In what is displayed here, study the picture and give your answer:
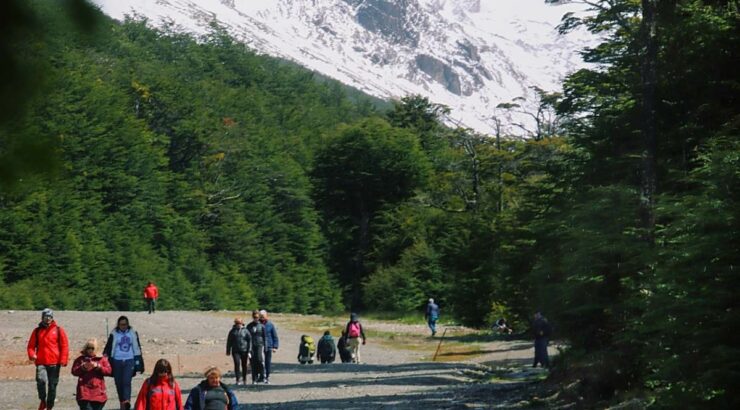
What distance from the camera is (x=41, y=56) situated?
128 inches

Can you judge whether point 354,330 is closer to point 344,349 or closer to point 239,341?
point 344,349

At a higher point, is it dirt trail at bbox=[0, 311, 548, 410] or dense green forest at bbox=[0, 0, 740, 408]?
dense green forest at bbox=[0, 0, 740, 408]

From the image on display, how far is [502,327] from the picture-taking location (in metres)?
49.1

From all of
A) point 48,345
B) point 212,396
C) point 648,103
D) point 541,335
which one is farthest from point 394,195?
point 212,396

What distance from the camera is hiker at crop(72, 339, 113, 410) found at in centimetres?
1451

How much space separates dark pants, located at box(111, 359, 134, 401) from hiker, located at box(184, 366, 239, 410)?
4.91m

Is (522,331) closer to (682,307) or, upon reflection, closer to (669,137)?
(669,137)

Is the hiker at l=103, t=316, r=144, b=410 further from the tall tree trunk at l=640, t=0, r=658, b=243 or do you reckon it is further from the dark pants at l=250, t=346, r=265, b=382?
the tall tree trunk at l=640, t=0, r=658, b=243

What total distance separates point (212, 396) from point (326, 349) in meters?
22.5

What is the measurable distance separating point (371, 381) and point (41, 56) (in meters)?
24.1

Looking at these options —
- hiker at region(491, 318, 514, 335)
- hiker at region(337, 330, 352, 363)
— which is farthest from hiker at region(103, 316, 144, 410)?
hiker at region(491, 318, 514, 335)

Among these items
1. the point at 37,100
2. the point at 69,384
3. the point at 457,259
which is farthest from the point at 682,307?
the point at 457,259

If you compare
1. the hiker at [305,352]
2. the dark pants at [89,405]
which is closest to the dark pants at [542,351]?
the hiker at [305,352]

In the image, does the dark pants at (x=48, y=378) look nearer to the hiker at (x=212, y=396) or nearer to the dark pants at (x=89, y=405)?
the dark pants at (x=89, y=405)
